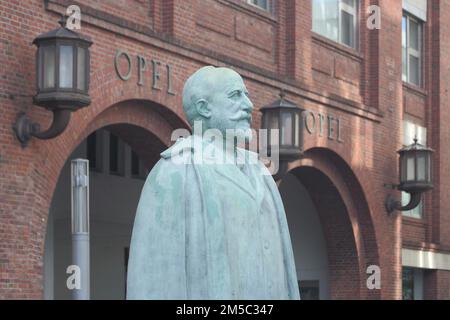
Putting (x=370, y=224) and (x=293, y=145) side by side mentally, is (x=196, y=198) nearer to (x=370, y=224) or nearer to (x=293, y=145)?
(x=293, y=145)

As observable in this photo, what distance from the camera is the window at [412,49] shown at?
26.5 m

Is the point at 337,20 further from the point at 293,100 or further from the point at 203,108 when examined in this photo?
the point at 203,108

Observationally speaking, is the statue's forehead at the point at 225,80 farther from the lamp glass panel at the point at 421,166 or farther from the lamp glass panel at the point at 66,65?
the lamp glass panel at the point at 421,166

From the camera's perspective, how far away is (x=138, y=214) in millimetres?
5625

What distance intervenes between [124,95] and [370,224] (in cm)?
887

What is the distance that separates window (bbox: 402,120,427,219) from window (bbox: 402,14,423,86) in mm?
1031

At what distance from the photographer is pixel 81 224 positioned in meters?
12.0

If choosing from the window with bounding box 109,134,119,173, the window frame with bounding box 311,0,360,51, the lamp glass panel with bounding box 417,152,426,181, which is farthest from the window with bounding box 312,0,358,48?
the window with bounding box 109,134,119,173

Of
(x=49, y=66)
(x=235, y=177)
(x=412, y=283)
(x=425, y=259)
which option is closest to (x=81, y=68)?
(x=49, y=66)

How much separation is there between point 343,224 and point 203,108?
57.5 feet

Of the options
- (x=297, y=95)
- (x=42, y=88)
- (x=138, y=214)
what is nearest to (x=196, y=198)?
(x=138, y=214)

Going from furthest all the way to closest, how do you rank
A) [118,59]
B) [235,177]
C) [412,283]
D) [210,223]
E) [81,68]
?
[412,283], [118,59], [81,68], [235,177], [210,223]

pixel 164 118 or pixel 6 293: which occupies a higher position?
pixel 164 118
